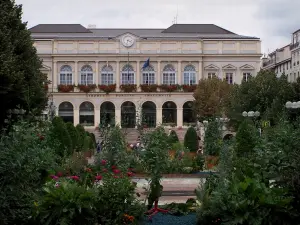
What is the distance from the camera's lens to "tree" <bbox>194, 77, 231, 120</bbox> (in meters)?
57.8

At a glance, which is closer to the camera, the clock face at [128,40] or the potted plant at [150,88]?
the potted plant at [150,88]

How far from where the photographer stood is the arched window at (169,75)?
6838 centimetres

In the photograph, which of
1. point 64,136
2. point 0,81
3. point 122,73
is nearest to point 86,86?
point 122,73

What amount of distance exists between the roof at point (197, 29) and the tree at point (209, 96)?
50.0 feet

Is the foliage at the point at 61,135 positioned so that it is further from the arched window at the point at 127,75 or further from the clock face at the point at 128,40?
the clock face at the point at 128,40

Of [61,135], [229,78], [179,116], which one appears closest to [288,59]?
[229,78]

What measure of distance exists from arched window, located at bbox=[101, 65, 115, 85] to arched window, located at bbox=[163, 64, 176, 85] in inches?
248

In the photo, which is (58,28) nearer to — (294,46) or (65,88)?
(65,88)

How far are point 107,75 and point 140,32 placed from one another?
930cm

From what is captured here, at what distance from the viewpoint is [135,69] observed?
68250 mm

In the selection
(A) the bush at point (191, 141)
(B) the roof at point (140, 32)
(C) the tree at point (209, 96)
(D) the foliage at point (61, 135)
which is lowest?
(A) the bush at point (191, 141)

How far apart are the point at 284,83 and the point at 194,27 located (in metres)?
32.6

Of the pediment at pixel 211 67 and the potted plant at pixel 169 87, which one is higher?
the pediment at pixel 211 67

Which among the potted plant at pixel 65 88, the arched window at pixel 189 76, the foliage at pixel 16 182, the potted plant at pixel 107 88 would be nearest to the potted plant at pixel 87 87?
the potted plant at pixel 107 88
